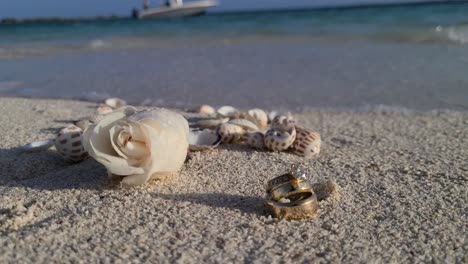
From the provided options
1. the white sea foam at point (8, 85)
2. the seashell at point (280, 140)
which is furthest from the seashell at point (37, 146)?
the white sea foam at point (8, 85)

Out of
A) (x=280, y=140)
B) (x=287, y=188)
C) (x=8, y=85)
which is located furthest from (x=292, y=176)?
(x=8, y=85)

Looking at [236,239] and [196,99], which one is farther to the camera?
[196,99]

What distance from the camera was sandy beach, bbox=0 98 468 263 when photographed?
148 centimetres

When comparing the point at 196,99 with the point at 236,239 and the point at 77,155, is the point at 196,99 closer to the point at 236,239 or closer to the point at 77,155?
the point at 77,155

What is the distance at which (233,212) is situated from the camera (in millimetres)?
1771

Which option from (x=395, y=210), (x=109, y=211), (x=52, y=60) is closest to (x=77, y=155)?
(x=109, y=211)

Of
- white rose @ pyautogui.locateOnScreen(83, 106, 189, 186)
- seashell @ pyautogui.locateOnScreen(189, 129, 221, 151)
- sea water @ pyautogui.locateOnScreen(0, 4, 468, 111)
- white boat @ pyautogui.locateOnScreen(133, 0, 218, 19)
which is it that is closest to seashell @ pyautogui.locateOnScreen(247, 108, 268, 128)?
seashell @ pyautogui.locateOnScreen(189, 129, 221, 151)

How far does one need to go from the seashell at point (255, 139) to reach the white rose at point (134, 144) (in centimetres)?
82

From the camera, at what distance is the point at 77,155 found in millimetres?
2234

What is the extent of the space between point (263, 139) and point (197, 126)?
0.85m

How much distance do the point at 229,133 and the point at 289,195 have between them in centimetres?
96

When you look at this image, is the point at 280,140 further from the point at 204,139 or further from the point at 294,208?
the point at 294,208

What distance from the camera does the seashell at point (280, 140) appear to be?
2471 millimetres

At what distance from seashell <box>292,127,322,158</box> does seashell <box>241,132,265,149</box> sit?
0.18 m
